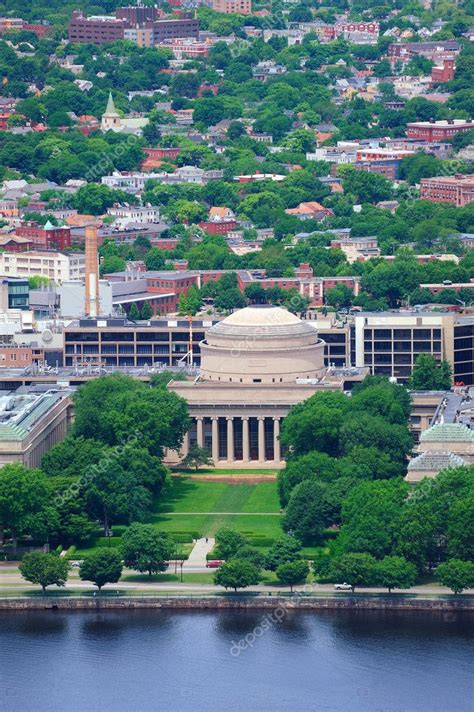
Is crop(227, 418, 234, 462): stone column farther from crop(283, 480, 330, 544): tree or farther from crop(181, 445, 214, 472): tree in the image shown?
crop(283, 480, 330, 544): tree

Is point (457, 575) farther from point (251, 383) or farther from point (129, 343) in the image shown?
point (129, 343)

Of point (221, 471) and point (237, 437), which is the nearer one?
point (221, 471)

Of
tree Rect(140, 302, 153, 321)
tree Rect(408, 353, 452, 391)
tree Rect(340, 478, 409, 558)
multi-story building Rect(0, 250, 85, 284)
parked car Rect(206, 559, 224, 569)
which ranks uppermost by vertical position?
tree Rect(340, 478, 409, 558)

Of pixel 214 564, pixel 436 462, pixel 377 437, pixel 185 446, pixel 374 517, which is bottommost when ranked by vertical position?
pixel 185 446

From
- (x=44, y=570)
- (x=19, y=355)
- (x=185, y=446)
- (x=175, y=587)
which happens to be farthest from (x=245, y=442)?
(x=44, y=570)

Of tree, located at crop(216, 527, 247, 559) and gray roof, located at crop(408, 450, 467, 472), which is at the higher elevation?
gray roof, located at crop(408, 450, 467, 472)

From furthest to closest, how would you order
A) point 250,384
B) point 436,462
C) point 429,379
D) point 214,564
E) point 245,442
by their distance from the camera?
1. point 429,379
2. point 250,384
3. point 245,442
4. point 436,462
5. point 214,564

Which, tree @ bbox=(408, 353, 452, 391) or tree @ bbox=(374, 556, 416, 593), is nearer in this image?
tree @ bbox=(374, 556, 416, 593)

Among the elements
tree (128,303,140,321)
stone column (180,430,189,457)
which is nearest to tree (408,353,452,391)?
stone column (180,430,189,457)

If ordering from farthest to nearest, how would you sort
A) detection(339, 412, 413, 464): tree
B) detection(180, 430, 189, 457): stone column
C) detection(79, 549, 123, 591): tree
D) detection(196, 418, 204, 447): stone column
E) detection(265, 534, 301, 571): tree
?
detection(196, 418, 204, 447): stone column < detection(180, 430, 189, 457): stone column < detection(339, 412, 413, 464): tree < detection(265, 534, 301, 571): tree < detection(79, 549, 123, 591): tree
